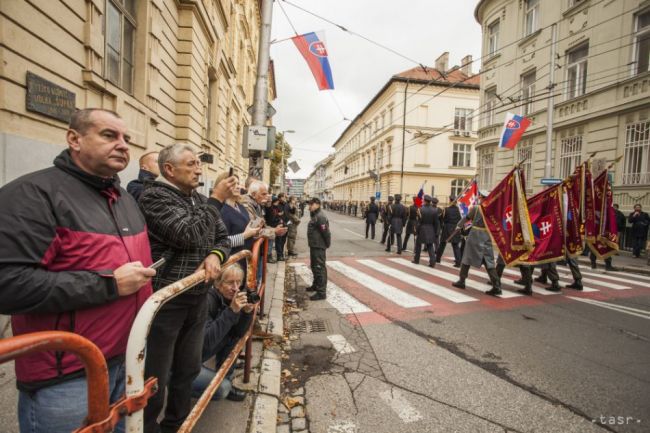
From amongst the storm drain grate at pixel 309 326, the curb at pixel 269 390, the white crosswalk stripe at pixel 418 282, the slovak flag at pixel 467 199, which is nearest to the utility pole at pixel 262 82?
the storm drain grate at pixel 309 326

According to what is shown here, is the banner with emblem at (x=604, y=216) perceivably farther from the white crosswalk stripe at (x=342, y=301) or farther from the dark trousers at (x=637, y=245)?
the dark trousers at (x=637, y=245)

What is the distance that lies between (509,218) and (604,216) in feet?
8.97

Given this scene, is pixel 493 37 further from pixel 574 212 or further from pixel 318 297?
pixel 318 297

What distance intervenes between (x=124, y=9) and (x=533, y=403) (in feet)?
30.1

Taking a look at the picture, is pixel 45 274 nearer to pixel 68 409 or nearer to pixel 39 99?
pixel 68 409

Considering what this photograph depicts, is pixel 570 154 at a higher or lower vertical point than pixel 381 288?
higher

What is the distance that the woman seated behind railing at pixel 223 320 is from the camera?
264cm

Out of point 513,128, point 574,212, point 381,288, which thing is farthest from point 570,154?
point 381,288

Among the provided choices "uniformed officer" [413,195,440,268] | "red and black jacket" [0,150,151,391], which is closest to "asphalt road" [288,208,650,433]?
"red and black jacket" [0,150,151,391]

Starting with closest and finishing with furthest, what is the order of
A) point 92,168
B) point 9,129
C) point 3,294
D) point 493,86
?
point 3,294 → point 92,168 → point 9,129 → point 493,86

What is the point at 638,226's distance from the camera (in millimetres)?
12023

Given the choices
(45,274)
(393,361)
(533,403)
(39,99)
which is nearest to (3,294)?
(45,274)

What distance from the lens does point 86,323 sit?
1416mm

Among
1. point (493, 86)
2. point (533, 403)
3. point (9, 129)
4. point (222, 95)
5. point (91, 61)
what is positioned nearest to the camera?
point (533, 403)
